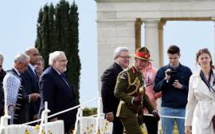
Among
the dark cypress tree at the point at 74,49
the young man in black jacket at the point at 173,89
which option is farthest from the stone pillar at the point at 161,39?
the young man in black jacket at the point at 173,89

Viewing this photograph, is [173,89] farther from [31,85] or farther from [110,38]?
[110,38]

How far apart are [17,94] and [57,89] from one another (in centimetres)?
64

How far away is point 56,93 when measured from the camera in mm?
14742

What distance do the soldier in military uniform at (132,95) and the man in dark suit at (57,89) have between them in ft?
2.59

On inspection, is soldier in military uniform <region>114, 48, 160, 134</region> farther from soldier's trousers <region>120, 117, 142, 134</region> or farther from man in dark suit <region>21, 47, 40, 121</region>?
man in dark suit <region>21, 47, 40, 121</region>

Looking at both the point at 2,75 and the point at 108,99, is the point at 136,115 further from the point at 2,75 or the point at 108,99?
the point at 2,75

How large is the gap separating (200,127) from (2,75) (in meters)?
4.04

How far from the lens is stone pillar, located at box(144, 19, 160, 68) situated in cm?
3575

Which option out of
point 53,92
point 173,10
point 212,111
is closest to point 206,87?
point 212,111

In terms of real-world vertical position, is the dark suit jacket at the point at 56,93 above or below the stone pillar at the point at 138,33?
below

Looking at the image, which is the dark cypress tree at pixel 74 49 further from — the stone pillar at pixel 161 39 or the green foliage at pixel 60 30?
the stone pillar at pixel 161 39

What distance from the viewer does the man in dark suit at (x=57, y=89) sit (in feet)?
48.0

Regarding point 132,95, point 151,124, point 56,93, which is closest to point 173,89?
point 151,124

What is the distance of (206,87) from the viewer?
13.0 meters
